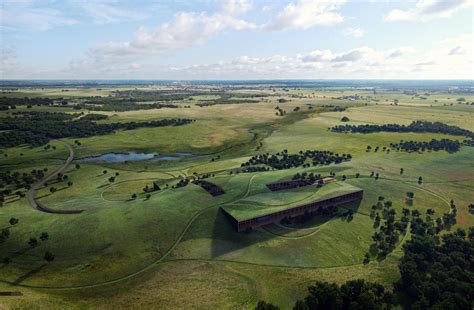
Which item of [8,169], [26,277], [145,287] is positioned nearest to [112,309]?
[145,287]

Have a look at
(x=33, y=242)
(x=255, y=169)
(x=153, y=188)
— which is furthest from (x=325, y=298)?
(x=153, y=188)

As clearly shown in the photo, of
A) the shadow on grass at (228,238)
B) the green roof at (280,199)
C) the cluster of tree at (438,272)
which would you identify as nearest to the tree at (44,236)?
the shadow on grass at (228,238)

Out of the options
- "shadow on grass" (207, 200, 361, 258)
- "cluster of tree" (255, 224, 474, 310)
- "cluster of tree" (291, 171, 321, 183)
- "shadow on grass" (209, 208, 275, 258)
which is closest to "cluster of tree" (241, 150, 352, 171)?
"cluster of tree" (291, 171, 321, 183)

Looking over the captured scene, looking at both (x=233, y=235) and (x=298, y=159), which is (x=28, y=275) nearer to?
(x=233, y=235)

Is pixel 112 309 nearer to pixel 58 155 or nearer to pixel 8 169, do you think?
pixel 8 169

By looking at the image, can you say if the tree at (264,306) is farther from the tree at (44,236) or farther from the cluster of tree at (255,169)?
the cluster of tree at (255,169)

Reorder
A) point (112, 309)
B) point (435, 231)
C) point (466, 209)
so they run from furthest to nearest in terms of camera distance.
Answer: point (466, 209) < point (435, 231) < point (112, 309)
